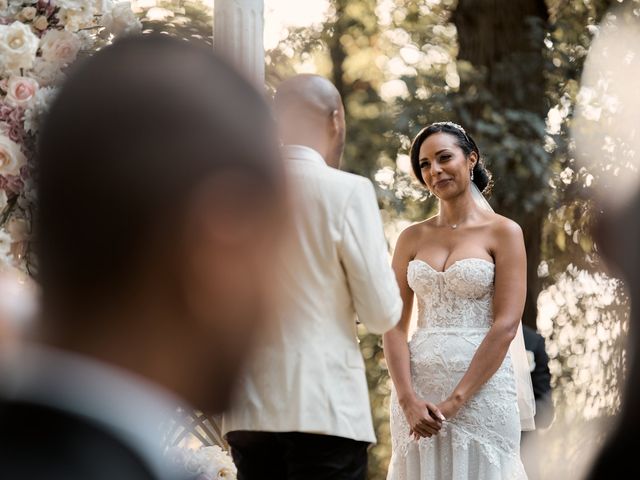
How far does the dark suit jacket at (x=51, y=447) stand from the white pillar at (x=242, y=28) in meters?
2.93

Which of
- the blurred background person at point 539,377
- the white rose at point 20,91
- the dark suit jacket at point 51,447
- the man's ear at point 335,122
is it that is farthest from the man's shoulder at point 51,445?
the blurred background person at point 539,377

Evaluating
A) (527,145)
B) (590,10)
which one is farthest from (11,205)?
(590,10)

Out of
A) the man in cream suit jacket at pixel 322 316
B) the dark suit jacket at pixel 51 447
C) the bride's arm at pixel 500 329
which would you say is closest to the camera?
the dark suit jacket at pixel 51 447

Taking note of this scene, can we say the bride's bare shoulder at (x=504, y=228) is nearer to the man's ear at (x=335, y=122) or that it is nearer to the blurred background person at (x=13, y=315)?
the man's ear at (x=335, y=122)

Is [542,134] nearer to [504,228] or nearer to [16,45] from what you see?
[504,228]

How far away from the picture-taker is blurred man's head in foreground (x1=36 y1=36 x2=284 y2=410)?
967 millimetres

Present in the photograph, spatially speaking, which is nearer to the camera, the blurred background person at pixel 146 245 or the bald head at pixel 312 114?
the blurred background person at pixel 146 245

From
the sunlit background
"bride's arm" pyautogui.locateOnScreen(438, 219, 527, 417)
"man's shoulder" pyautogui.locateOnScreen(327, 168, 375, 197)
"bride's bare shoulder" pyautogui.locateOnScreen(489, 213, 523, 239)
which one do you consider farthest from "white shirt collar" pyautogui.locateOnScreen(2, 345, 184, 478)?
the sunlit background

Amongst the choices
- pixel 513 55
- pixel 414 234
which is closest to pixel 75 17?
pixel 414 234

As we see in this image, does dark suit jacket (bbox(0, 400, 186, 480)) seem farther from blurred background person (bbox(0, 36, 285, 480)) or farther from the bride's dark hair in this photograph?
the bride's dark hair

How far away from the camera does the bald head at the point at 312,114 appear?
3.15m

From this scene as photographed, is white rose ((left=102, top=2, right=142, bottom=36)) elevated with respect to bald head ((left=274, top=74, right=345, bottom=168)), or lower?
elevated

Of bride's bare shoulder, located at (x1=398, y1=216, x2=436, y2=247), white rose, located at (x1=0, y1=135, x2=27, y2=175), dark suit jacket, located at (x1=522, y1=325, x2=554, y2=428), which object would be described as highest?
white rose, located at (x1=0, y1=135, x2=27, y2=175)

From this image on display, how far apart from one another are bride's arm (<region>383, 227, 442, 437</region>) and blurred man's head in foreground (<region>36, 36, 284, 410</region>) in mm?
3972
